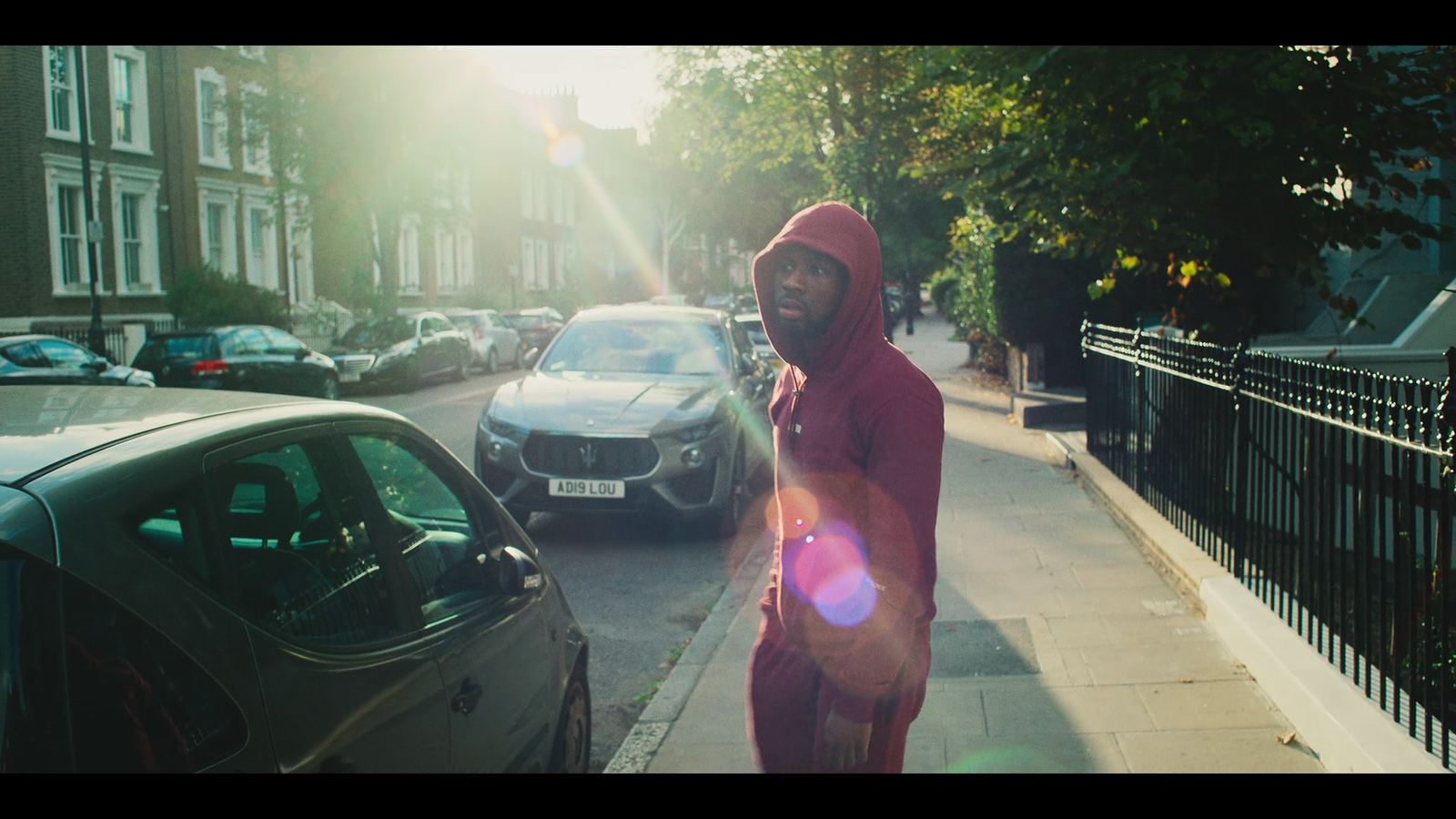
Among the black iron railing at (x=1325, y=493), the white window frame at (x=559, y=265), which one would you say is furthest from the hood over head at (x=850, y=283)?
the white window frame at (x=559, y=265)

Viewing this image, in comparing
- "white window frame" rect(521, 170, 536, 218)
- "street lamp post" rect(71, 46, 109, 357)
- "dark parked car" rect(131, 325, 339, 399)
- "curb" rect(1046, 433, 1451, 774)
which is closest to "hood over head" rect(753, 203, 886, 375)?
"curb" rect(1046, 433, 1451, 774)

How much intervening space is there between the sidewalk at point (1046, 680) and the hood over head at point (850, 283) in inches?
82.4

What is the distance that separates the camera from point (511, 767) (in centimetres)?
315

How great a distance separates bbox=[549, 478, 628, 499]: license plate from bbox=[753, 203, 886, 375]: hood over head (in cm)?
549

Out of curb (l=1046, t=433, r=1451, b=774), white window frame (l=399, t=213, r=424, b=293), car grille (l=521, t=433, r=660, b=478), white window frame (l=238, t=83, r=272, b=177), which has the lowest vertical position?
curb (l=1046, t=433, r=1451, b=774)

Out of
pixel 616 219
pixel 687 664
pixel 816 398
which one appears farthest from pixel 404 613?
pixel 616 219

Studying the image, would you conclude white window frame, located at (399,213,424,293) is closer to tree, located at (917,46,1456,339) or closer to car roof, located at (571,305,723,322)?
car roof, located at (571,305,723,322)

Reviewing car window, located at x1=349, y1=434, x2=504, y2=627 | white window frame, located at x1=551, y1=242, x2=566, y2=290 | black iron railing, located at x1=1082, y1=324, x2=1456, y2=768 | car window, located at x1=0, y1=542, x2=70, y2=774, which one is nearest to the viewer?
car window, located at x1=0, y1=542, x2=70, y2=774

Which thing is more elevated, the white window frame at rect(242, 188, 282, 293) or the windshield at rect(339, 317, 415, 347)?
the white window frame at rect(242, 188, 282, 293)

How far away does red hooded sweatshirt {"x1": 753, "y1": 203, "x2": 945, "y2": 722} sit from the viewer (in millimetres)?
2516

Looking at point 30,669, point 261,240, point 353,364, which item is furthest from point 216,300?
point 30,669

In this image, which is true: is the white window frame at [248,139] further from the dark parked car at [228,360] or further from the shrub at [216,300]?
the dark parked car at [228,360]

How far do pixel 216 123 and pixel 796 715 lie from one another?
33390 mm

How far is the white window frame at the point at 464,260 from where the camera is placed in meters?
49.6
